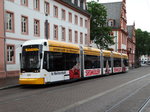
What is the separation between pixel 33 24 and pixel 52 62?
46.3ft

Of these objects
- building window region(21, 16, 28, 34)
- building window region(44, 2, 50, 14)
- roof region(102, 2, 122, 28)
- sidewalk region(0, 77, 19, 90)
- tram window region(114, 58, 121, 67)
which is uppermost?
roof region(102, 2, 122, 28)

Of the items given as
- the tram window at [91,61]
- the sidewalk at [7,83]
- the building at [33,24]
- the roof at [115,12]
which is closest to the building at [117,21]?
the roof at [115,12]

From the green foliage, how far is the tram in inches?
2596

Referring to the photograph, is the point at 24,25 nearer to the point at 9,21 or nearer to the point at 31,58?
the point at 9,21

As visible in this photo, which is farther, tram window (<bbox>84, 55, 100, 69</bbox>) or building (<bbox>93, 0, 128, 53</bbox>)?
building (<bbox>93, 0, 128, 53</bbox>)

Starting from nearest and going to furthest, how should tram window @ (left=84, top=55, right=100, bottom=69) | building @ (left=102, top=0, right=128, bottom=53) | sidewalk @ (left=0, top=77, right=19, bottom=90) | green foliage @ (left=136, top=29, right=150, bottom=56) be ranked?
sidewalk @ (left=0, top=77, right=19, bottom=90) < tram window @ (left=84, top=55, right=100, bottom=69) < building @ (left=102, top=0, right=128, bottom=53) < green foliage @ (left=136, top=29, right=150, bottom=56)

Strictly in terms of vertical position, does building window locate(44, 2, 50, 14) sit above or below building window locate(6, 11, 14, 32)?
above

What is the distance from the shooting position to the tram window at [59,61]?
55.5 feet

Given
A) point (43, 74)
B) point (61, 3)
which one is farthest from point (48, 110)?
point (61, 3)

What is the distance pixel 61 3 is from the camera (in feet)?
121

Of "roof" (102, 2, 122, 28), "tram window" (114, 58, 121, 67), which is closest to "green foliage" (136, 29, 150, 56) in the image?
"roof" (102, 2, 122, 28)

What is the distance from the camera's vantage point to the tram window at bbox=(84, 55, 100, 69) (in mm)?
23506

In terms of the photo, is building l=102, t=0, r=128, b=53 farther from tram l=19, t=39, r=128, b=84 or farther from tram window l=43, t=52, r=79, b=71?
tram window l=43, t=52, r=79, b=71

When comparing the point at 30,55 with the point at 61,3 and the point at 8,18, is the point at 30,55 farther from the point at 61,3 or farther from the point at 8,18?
the point at 61,3
